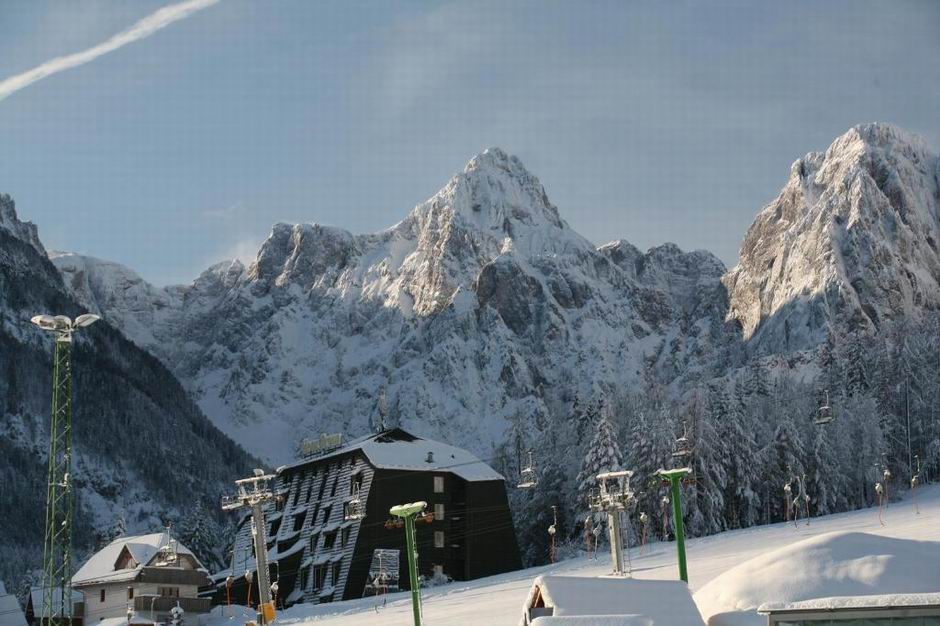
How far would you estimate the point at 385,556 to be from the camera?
315 ft

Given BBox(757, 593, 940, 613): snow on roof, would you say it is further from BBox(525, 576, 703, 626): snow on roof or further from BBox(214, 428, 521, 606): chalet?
BBox(214, 428, 521, 606): chalet

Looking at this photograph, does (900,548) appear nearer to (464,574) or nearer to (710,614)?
(710,614)

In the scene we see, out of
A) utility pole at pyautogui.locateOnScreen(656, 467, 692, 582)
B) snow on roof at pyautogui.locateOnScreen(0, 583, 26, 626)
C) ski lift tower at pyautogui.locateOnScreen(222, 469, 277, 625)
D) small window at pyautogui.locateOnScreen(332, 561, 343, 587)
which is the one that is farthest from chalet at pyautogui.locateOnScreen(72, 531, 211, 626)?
utility pole at pyautogui.locateOnScreen(656, 467, 692, 582)

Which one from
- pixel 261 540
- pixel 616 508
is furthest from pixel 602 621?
pixel 616 508

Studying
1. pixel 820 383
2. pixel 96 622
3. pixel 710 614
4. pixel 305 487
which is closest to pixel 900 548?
pixel 710 614

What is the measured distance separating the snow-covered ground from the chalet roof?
58.0ft

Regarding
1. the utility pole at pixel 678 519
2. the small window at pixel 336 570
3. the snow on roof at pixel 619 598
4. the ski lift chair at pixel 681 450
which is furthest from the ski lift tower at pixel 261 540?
the small window at pixel 336 570

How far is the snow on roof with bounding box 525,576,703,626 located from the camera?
39.2 meters

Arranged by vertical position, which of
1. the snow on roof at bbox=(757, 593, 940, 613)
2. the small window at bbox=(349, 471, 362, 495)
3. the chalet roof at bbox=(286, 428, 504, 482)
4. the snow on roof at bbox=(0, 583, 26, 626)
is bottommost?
the snow on roof at bbox=(757, 593, 940, 613)

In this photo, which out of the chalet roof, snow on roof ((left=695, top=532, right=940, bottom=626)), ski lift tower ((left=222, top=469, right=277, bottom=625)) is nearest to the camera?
snow on roof ((left=695, top=532, right=940, bottom=626))

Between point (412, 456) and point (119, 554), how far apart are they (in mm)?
23489

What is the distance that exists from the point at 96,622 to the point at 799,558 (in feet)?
202

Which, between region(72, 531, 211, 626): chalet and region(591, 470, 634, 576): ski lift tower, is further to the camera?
region(72, 531, 211, 626): chalet

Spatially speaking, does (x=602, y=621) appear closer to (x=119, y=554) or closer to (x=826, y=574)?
(x=826, y=574)
